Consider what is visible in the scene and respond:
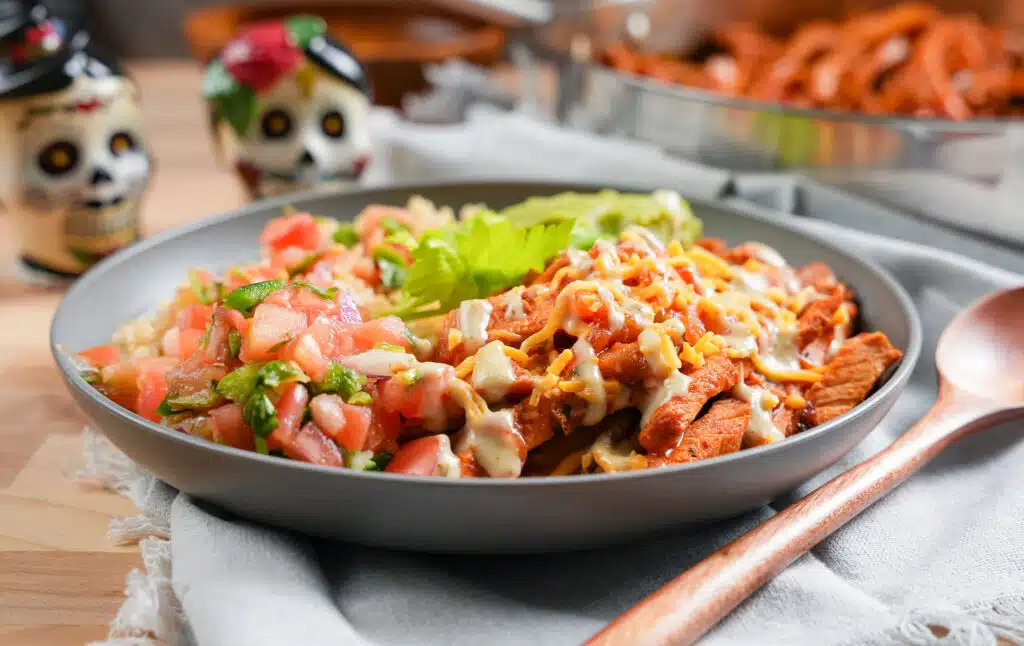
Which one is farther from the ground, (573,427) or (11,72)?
(11,72)

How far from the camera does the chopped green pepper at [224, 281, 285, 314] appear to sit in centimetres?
190

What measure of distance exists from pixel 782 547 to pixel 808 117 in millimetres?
1976

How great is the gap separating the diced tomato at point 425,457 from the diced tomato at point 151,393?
0.49 meters

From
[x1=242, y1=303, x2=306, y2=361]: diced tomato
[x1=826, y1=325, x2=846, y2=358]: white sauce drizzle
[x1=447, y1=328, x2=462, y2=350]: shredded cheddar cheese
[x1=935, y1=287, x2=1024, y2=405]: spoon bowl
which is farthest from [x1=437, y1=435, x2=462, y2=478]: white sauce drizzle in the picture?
[x1=935, y1=287, x2=1024, y2=405]: spoon bowl

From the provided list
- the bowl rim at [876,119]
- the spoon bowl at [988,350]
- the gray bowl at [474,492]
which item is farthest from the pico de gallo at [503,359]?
the bowl rim at [876,119]

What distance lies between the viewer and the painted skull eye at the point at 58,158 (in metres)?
2.93

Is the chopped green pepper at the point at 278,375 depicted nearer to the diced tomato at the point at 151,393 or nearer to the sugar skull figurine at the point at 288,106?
the diced tomato at the point at 151,393

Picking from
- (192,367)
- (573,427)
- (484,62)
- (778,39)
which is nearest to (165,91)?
(484,62)

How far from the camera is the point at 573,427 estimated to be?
72.8 inches

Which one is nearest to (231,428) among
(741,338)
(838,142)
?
(741,338)

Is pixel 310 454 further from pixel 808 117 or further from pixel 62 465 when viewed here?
pixel 808 117

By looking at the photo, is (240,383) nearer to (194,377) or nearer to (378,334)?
(194,377)

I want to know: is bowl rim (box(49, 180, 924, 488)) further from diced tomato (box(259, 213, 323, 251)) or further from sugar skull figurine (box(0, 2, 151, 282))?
sugar skull figurine (box(0, 2, 151, 282))

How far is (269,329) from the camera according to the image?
184 centimetres
